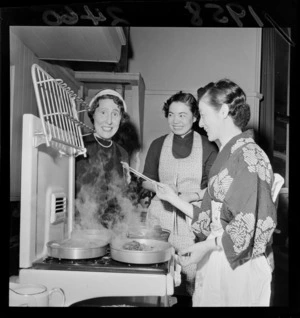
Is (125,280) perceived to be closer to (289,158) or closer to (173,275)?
(173,275)

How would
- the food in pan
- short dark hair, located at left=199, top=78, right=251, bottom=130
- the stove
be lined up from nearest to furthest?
the stove < the food in pan < short dark hair, located at left=199, top=78, right=251, bottom=130

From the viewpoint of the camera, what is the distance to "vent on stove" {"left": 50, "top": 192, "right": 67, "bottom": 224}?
159 centimetres

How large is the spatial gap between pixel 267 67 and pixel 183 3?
499mm

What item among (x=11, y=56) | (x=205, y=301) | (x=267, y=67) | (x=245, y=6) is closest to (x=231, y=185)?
(x=205, y=301)

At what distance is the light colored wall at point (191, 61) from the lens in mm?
1693

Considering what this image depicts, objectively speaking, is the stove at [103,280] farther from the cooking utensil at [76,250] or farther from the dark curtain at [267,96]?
the dark curtain at [267,96]

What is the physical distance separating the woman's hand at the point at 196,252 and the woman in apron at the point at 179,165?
0.05m

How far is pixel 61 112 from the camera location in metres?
1.70

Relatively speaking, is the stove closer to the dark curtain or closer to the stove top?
the stove top

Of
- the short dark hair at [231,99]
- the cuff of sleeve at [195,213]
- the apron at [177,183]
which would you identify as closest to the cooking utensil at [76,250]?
the apron at [177,183]

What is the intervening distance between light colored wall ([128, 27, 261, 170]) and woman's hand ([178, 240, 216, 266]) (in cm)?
44

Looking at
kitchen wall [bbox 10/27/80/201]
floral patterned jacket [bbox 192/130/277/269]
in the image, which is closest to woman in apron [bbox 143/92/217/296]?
floral patterned jacket [bbox 192/130/277/269]

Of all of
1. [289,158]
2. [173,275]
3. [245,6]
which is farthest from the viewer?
[289,158]
